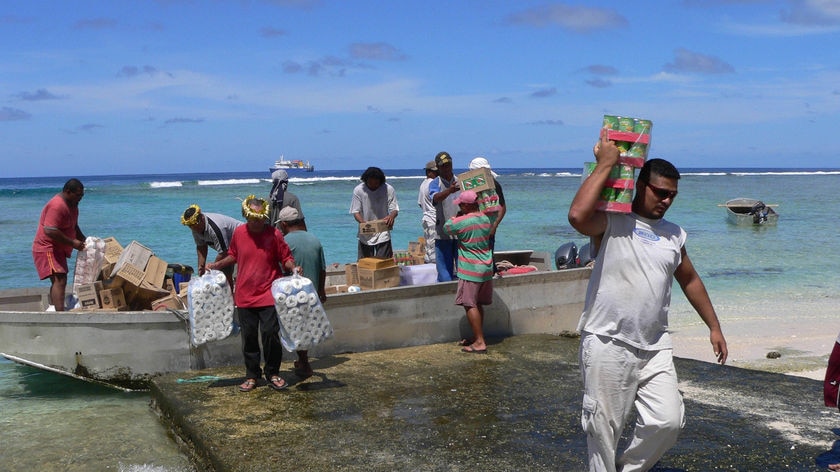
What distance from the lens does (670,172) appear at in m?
3.90

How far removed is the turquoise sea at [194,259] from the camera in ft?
20.8

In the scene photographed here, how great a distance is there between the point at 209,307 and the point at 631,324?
4100 millimetres

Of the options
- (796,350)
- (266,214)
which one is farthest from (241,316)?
(796,350)

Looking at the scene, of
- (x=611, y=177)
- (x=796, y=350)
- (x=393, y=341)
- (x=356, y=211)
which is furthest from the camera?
(x=796, y=350)

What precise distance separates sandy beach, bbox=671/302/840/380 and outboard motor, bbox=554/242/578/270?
74.2 inches

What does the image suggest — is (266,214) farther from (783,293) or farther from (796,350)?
(783,293)

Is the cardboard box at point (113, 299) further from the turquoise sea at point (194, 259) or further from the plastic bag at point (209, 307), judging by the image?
the plastic bag at point (209, 307)

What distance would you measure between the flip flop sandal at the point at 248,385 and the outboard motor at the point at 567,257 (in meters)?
5.75

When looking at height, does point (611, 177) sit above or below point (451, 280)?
above

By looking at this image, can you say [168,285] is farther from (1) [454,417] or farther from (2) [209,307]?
(1) [454,417]

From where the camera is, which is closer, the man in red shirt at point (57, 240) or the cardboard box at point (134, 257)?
the cardboard box at point (134, 257)

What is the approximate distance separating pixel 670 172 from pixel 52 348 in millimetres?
6085

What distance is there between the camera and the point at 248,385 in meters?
6.70

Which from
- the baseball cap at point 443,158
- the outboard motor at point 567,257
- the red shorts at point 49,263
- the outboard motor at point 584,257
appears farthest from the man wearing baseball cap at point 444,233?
the red shorts at point 49,263
